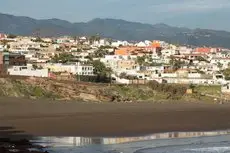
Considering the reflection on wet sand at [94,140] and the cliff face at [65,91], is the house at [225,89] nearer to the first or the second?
the cliff face at [65,91]

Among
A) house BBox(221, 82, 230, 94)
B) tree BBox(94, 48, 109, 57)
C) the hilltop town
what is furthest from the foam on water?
tree BBox(94, 48, 109, 57)

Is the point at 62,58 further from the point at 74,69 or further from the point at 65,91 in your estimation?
the point at 65,91

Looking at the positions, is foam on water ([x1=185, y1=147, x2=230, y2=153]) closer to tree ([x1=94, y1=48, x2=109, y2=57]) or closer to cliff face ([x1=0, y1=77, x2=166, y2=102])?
cliff face ([x1=0, y1=77, x2=166, y2=102])

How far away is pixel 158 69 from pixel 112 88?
1348 inches

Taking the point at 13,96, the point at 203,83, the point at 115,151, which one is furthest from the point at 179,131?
the point at 203,83

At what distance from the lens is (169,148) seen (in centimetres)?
1842

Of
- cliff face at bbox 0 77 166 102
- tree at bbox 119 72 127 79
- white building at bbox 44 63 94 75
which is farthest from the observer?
tree at bbox 119 72 127 79

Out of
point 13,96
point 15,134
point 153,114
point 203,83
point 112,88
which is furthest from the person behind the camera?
point 203,83

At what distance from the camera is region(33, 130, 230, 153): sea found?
1753 cm

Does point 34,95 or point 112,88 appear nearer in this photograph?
point 34,95

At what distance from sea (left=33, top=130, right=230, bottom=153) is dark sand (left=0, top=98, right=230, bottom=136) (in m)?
1.48

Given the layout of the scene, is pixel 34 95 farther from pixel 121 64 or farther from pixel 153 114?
pixel 121 64

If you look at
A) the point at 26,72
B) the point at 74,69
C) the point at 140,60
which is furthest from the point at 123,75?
the point at 140,60

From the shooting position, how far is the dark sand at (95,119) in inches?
908
